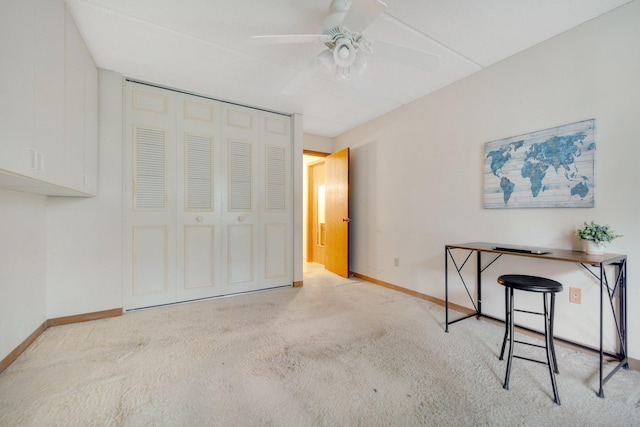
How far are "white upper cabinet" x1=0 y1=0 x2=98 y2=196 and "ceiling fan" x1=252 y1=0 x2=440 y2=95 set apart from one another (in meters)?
1.16

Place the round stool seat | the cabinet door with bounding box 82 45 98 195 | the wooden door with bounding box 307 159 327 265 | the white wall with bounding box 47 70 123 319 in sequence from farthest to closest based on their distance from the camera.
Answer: the wooden door with bounding box 307 159 327 265
the white wall with bounding box 47 70 123 319
the cabinet door with bounding box 82 45 98 195
the round stool seat

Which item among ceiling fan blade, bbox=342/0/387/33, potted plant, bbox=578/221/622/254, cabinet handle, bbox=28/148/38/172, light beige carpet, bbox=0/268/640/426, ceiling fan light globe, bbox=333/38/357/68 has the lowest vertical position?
light beige carpet, bbox=0/268/640/426

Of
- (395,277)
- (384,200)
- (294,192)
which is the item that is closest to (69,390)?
(294,192)

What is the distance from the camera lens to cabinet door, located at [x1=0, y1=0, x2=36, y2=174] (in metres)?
1.16

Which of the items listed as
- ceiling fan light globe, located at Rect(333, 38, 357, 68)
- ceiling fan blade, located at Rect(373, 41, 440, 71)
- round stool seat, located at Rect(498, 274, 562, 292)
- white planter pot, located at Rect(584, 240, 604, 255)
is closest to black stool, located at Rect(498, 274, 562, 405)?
round stool seat, located at Rect(498, 274, 562, 292)

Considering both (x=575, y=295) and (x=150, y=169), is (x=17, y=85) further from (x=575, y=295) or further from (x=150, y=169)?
Answer: (x=575, y=295)

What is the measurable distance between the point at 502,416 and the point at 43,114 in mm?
3068

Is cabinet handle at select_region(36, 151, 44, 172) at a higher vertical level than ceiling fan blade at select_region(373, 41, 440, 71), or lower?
lower

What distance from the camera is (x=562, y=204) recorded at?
2057 millimetres

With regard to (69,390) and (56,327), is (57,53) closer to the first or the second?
(69,390)

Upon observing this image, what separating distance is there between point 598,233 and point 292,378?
2299 mm

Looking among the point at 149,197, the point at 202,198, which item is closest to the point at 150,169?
the point at 149,197

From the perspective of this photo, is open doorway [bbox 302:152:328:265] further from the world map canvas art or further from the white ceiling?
the world map canvas art

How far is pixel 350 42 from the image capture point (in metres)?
1.62
